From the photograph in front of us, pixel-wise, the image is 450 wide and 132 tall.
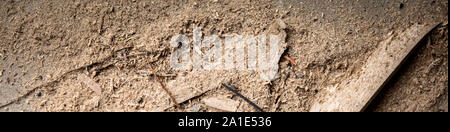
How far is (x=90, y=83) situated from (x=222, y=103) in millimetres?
795

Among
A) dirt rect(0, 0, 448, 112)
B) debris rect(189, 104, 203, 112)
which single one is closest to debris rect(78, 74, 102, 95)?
dirt rect(0, 0, 448, 112)

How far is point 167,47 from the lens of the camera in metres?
1.59

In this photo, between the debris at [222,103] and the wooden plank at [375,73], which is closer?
the wooden plank at [375,73]

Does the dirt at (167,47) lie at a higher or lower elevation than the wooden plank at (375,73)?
higher

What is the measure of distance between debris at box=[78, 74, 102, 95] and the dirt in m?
0.02

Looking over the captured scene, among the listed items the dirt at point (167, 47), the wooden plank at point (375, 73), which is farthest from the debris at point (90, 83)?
the wooden plank at point (375, 73)

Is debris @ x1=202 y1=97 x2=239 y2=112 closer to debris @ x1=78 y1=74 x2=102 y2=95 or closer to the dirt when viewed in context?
the dirt

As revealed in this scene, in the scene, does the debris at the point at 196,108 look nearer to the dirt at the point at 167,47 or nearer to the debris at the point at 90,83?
the dirt at the point at 167,47

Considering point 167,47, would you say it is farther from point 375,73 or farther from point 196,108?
point 375,73

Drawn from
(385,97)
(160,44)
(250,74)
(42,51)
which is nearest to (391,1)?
(385,97)

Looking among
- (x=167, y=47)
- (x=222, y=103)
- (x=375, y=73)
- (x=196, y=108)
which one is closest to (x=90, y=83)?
(x=167, y=47)

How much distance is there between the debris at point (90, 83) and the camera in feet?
5.28

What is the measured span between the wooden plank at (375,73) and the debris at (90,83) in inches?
49.6
